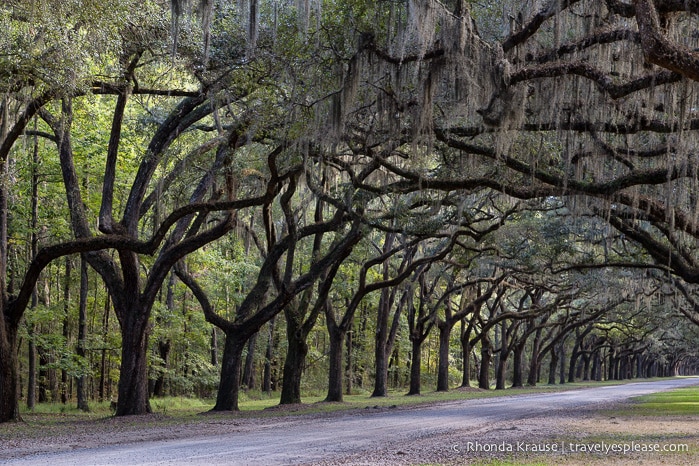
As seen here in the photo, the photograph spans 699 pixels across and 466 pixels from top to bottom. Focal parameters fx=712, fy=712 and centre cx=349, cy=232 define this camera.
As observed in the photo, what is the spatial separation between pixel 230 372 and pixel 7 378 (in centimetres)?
600

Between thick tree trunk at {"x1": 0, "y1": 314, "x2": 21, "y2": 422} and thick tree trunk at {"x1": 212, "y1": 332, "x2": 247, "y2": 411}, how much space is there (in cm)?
547

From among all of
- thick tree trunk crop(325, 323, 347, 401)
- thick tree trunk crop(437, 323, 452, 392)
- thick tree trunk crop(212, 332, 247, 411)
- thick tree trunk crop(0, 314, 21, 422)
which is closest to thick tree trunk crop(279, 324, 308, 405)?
thick tree trunk crop(325, 323, 347, 401)

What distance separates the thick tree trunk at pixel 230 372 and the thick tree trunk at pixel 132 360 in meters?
2.73

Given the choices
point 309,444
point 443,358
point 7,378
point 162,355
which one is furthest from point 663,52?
point 443,358

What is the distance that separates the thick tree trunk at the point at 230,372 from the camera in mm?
18938

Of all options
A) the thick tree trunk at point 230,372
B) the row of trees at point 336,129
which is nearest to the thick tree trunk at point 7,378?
the row of trees at point 336,129

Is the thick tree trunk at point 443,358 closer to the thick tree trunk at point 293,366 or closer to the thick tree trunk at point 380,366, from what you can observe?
the thick tree trunk at point 380,366

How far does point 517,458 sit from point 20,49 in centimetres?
955

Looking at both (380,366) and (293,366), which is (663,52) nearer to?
(293,366)

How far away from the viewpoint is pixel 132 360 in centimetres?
1650

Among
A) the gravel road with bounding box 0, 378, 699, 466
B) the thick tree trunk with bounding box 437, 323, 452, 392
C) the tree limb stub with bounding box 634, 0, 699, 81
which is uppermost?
the tree limb stub with bounding box 634, 0, 699, 81

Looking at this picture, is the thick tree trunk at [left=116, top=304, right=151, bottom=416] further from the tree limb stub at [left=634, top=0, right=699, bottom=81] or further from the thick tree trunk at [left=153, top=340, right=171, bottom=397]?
the thick tree trunk at [left=153, top=340, right=171, bottom=397]

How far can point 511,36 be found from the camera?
987cm

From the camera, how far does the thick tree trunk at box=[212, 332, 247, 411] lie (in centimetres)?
1894
